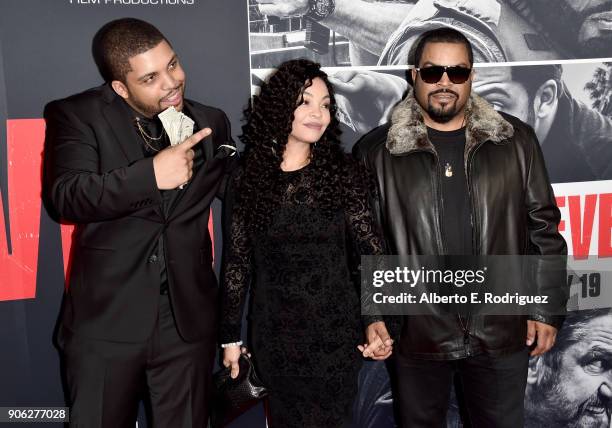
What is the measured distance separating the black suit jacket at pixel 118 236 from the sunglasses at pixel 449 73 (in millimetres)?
1016

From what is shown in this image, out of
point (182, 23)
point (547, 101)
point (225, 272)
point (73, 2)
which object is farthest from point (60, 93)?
point (547, 101)

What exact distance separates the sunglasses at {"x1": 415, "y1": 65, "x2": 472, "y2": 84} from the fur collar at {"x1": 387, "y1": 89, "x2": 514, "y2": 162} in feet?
0.47

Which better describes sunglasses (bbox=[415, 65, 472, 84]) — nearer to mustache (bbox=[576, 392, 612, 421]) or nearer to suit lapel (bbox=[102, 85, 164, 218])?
suit lapel (bbox=[102, 85, 164, 218])

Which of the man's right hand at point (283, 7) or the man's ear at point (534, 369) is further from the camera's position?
the man's ear at point (534, 369)

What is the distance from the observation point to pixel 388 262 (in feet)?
8.54

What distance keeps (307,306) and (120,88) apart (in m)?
1.17

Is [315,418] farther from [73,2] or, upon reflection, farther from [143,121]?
[73,2]

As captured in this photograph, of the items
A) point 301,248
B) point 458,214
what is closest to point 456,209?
point 458,214

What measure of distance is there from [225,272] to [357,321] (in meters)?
0.60

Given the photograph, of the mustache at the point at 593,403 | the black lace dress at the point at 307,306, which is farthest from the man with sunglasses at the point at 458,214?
the mustache at the point at 593,403

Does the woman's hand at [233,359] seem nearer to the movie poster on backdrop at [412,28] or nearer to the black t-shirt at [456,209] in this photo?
the black t-shirt at [456,209]

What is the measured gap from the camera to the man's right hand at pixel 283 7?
307 cm

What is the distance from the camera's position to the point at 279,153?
2463mm

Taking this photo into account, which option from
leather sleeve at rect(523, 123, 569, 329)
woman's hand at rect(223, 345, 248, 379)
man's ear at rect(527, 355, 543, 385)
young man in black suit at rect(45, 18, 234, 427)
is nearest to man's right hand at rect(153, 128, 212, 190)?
young man in black suit at rect(45, 18, 234, 427)
